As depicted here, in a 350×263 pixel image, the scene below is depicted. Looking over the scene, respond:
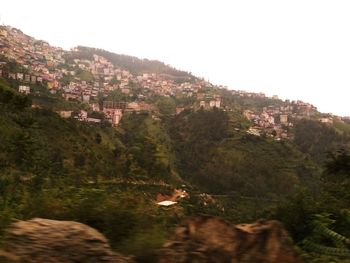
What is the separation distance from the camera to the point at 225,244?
11.7 ft

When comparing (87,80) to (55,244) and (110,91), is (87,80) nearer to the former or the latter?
(110,91)

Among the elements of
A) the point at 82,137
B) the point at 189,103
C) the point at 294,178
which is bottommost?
the point at 294,178

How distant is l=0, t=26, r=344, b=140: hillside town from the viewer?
283 feet

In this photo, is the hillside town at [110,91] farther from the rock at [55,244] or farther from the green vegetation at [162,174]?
the rock at [55,244]

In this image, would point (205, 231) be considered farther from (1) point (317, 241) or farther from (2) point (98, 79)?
(2) point (98, 79)

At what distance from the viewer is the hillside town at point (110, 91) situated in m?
86.2

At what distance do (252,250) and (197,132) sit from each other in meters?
84.2

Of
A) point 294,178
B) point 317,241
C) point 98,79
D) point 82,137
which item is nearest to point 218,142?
point 294,178

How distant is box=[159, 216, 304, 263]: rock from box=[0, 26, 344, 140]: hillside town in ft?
209

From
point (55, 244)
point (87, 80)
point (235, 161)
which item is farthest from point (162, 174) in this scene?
point (87, 80)

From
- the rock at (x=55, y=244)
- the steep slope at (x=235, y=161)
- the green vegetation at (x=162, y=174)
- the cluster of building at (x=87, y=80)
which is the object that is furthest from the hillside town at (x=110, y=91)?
the rock at (x=55, y=244)

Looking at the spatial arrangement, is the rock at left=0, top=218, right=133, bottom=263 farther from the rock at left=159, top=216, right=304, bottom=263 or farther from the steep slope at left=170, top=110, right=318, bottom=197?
the steep slope at left=170, top=110, right=318, bottom=197

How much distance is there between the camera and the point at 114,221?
13.4 feet

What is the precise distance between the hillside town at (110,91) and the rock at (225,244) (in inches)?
2508
